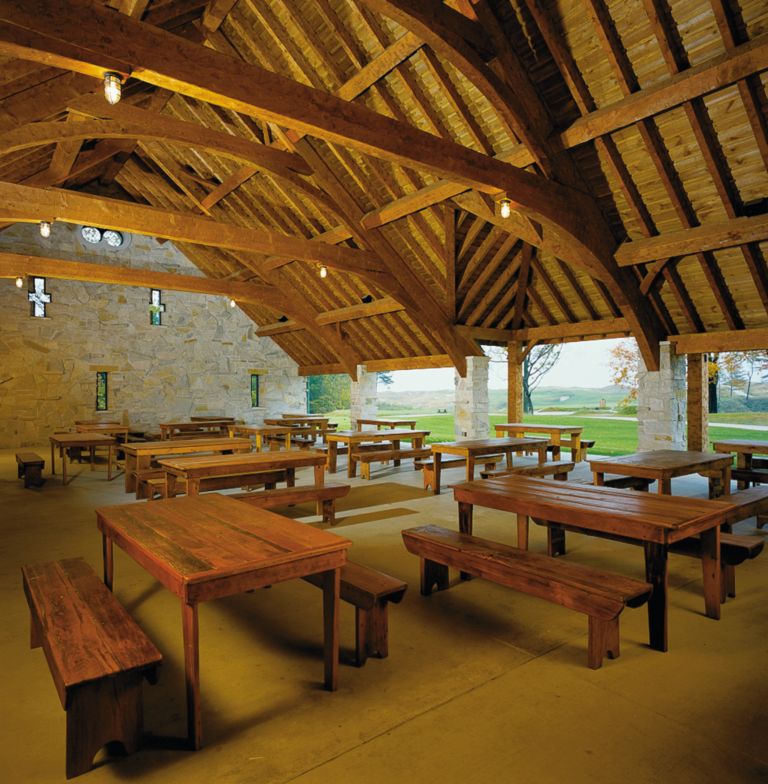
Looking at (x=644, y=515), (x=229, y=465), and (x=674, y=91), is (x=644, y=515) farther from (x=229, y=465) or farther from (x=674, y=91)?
(x=674, y=91)

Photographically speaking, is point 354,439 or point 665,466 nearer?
point 665,466

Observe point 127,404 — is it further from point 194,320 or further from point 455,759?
point 455,759

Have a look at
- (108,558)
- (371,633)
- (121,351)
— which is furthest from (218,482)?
(121,351)

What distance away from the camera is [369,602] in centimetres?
244

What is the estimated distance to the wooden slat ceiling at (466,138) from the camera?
15.7 ft

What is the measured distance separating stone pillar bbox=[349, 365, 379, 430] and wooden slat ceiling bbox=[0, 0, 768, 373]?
3.10 metres

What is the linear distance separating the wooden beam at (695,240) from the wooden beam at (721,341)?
175cm

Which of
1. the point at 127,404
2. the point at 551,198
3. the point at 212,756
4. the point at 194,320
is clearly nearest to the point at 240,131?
the point at 551,198

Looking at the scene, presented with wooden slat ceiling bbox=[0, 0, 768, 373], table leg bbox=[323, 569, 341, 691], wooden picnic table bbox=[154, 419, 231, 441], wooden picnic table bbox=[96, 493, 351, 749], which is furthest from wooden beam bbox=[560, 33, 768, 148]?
wooden picnic table bbox=[154, 419, 231, 441]

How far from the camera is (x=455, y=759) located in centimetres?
189

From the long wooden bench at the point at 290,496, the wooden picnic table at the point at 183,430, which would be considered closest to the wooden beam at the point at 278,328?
the wooden picnic table at the point at 183,430

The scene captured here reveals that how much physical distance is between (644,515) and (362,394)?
11.2 m

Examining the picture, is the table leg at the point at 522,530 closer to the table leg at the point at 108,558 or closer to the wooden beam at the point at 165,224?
the table leg at the point at 108,558

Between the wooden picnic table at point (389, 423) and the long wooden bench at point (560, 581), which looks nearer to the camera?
the long wooden bench at point (560, 581)
